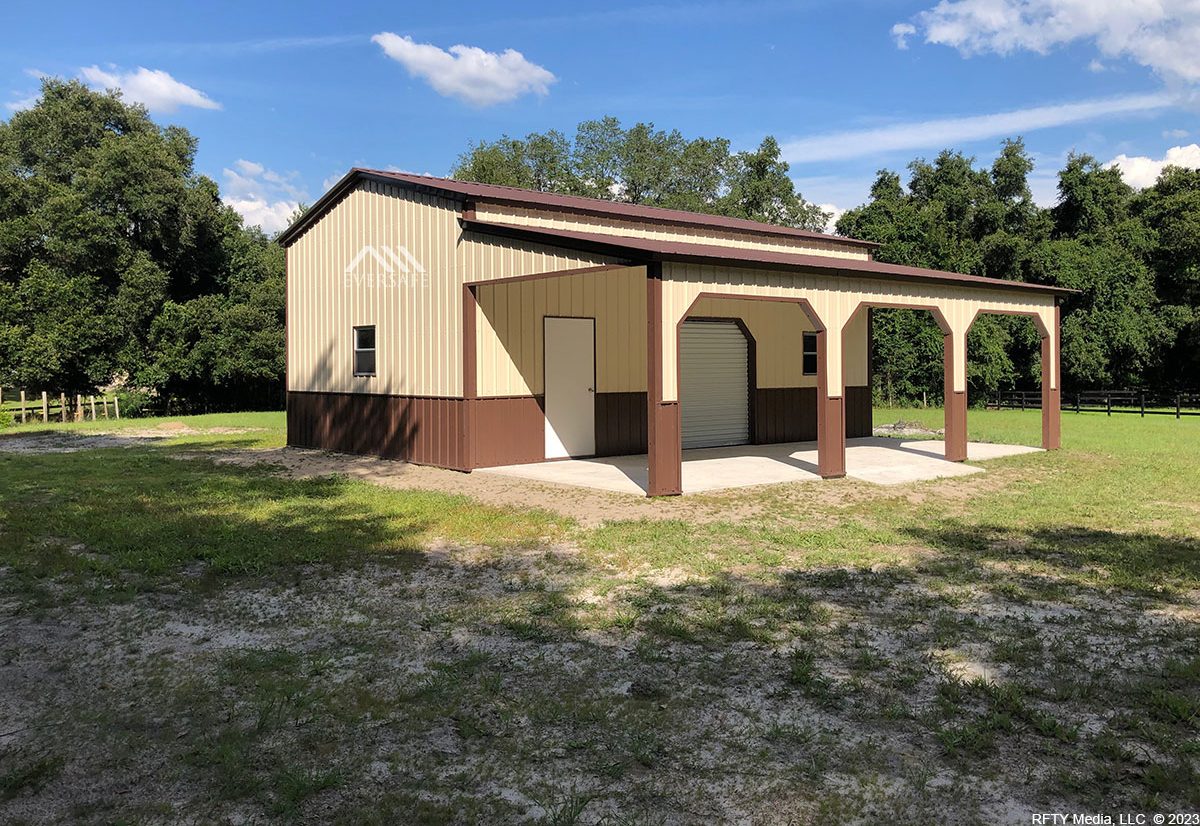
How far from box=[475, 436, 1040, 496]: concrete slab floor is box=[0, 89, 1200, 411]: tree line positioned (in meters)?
16.6

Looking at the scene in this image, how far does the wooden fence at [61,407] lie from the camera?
26302 millimetres

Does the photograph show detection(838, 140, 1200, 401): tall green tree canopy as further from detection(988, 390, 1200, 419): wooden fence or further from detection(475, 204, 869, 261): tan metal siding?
detection(475, 204, 869, 261): tan metal siding

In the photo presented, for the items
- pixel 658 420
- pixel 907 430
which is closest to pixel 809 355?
pixel 907 430

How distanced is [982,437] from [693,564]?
43.0ft

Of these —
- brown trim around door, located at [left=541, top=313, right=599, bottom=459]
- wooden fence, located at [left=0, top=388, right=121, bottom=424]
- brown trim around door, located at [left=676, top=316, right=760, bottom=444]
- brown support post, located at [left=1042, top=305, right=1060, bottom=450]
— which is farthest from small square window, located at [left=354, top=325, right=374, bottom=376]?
wooden fence, located at [left=0, top=388, right=121, bottom=424]

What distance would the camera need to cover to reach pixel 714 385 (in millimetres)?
15930

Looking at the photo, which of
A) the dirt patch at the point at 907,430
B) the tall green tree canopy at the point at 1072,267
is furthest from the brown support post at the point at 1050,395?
the tall green tree canopy at the point at 1072,267

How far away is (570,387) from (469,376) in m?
1.99

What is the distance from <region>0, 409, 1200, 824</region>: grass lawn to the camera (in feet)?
10.2

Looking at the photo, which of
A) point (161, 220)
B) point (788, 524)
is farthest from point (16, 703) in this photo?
point (161, 220)

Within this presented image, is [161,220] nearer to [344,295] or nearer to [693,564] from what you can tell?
[344,295]

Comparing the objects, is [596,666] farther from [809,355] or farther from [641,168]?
[641,168]

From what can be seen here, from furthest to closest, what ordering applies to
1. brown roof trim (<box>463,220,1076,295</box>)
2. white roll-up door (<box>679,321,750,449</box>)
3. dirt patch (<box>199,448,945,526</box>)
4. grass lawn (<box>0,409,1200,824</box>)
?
white roll-up door (<box>679,321,750,449</box>) → brown roof trim (<box>463,220,1076,295</box>) → dirt patch (<box>199,448,945,526</box>) → grass lawn (<box>0,409,1200,824</box>)

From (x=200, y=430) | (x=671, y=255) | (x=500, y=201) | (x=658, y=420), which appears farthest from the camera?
(x=200, y=430)
